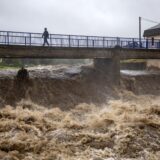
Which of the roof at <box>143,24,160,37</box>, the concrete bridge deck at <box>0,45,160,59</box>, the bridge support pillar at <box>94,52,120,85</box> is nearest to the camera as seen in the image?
the concrete bridge deck at <box>0,45,160,59</box>

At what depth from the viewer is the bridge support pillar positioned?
112 feet

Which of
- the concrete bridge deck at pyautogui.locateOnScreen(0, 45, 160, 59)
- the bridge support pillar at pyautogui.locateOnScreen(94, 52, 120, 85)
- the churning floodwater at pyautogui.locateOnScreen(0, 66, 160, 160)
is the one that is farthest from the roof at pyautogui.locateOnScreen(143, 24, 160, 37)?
the churning floodwater at pyautogui.locateOnScreen(0, 66, 160, 160)

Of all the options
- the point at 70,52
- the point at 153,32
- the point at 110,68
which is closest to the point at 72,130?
the point at 70,52

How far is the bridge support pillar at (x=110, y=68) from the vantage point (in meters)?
34.1

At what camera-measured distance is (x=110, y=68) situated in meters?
34.4

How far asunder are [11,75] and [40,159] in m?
16.2

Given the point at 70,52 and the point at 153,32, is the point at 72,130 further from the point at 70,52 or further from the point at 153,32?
the point at 153,32

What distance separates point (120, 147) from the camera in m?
17.1

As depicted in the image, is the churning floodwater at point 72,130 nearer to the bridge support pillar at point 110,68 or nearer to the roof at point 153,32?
the bridge support pillar at point 110,68

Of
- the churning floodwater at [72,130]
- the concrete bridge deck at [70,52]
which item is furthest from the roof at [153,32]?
the churning floodwater at [72,130]

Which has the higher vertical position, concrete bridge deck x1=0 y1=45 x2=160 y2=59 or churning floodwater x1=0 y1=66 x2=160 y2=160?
concrete bridge deck x1=0 y1=45 x2=160 y2=59

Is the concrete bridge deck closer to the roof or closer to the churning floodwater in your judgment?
the churning floodwater

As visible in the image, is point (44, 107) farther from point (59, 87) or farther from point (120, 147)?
point (120, 147)

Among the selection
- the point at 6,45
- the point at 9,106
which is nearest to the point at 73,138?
the point at 9,106
